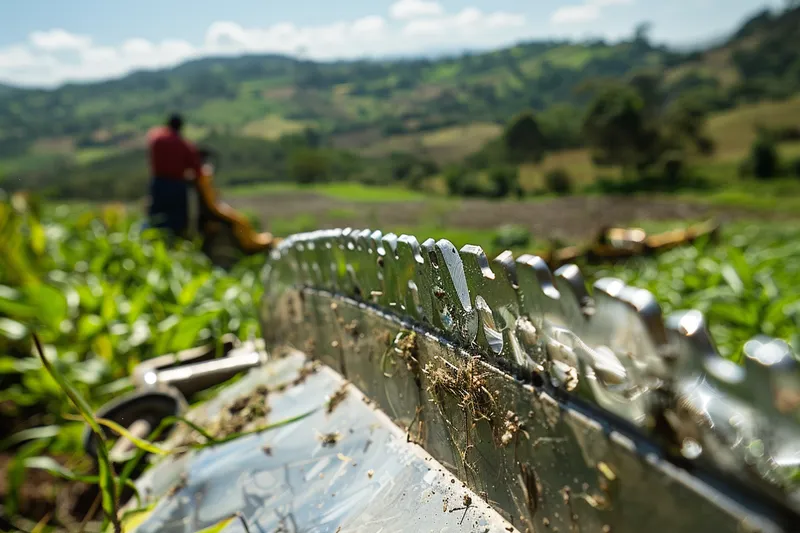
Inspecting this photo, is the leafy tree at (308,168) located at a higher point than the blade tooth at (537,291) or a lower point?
lower

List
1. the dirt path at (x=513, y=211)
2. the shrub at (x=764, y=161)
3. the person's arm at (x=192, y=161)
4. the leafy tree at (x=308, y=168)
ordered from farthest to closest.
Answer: the shrub at (x=764, y=161) → the leafy tree at (x=308, y=168) → the dirt path at (x=513, y=211) → the person's arm at (x=192, y=161)

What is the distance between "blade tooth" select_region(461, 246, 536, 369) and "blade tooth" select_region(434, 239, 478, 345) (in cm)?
1

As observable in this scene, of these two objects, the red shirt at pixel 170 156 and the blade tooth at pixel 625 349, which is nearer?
the blade tooth at pixel 625 349

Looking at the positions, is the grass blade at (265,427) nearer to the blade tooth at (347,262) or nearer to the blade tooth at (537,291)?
the blade tooth at (347,262)

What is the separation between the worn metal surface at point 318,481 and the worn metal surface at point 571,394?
0.12 feet

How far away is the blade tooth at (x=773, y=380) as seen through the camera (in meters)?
0.37

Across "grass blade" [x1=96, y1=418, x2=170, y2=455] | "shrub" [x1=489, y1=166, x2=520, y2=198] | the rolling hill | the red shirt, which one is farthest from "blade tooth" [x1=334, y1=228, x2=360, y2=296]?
the rolling hill

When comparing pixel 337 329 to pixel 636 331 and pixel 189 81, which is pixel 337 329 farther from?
pixel 189 81

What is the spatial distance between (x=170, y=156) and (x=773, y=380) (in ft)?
25.5

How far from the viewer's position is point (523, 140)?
2220 cm

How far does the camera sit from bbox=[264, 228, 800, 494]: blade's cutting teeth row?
1.29 ft

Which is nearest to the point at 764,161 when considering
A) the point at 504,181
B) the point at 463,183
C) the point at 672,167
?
the point at 672,167

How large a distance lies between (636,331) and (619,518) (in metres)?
0.16

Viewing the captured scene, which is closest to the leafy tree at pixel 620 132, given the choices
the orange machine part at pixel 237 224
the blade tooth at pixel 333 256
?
the orange machine part at pixel 237 224
